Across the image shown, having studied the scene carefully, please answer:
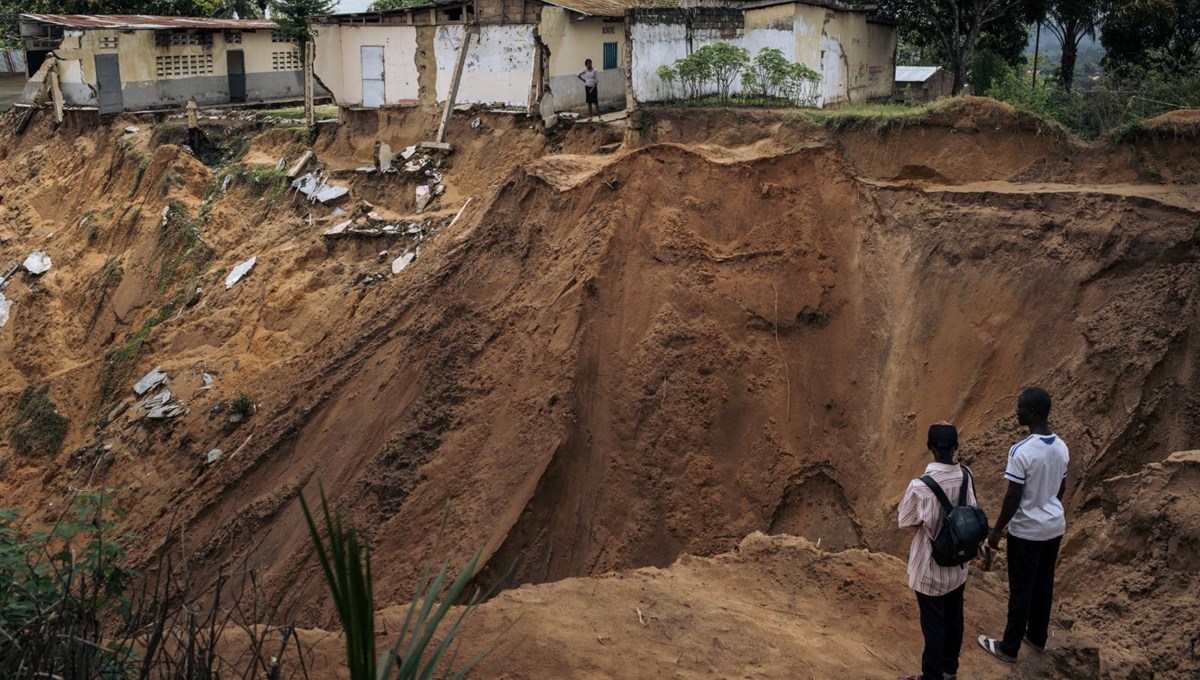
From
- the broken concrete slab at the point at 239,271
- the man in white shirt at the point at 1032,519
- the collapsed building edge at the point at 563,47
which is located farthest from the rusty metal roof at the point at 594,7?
the man in white shirt at the point at 1032,519

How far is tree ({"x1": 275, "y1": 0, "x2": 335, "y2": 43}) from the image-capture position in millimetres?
24641

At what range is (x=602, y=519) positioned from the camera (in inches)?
415

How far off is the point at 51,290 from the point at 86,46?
6026 mm

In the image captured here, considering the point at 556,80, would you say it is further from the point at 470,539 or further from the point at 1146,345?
the point at 1146,345

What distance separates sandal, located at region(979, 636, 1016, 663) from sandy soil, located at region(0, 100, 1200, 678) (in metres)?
0.45

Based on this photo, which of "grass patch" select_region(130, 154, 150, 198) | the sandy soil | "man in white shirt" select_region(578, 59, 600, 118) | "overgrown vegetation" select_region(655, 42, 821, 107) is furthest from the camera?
"grass patch" select_region(130, 154, 150, 198)

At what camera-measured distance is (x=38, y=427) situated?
1661cm

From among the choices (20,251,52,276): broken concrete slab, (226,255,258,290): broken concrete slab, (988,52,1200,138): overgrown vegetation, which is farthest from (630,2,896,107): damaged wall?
(20,251,52,276): broken concrete slab

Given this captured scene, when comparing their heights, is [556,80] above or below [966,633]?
above

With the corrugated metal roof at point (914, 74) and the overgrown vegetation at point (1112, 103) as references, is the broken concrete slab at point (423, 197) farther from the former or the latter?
the corrugated metal roof at point (914, 74)

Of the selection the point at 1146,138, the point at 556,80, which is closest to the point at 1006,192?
the point at 1146,138

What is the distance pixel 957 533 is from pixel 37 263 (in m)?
19.5

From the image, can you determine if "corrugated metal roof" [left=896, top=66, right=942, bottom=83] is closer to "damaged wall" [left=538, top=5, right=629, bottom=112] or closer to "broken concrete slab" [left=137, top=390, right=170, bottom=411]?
"damaged wall" [left=538, top=5, right=629, bottom=112]

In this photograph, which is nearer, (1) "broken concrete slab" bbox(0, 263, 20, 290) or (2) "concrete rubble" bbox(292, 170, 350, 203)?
(2) "concrete rubble" bbox(292, 170, 350, 203)
